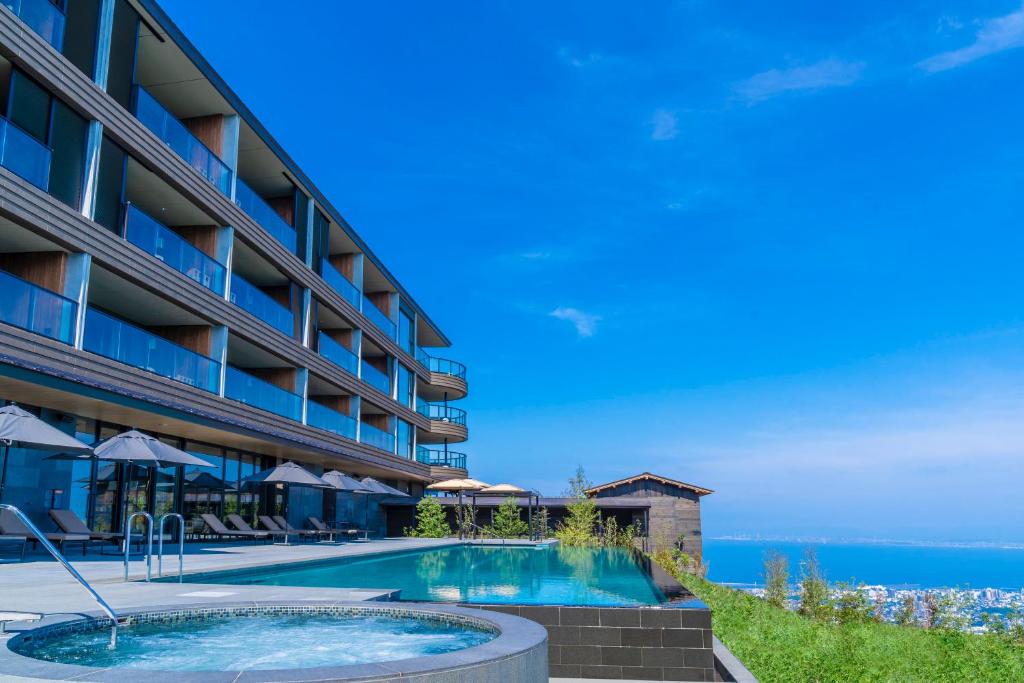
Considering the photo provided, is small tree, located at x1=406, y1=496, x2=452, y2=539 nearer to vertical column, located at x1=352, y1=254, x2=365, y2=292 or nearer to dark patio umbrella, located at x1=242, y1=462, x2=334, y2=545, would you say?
vertical column, located at x1=352, y1=254, x2=365, y2=292

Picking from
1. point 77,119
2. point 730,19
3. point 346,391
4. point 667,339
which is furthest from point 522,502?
point 667,339

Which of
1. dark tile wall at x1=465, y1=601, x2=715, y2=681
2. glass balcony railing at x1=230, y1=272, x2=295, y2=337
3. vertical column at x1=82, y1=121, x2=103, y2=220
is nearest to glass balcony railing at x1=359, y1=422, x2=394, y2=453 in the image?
glass balcony railing at x1=230, y1=272, x2=295, y2=337

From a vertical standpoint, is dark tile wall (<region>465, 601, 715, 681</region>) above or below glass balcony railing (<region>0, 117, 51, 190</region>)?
below

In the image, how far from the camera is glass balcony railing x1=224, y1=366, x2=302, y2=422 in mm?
21594

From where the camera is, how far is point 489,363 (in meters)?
102

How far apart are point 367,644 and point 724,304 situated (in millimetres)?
71473

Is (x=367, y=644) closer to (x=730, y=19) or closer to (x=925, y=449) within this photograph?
(x=730, y=19)

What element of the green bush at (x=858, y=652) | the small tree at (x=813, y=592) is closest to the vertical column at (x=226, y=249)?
the green bush at (x=858, y=652)

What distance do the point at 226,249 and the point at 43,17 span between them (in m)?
7.69

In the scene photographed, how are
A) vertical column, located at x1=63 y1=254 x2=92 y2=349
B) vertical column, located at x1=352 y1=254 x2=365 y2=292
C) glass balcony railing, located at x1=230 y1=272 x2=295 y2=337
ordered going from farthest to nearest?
vertical column, located at x1=352 y1=254 x2=365 y2=292
glass balcony railing, located at x1=230 y1=272 x2=295 y2=337
vertical column, located at x1=63 y1=254 x2=92 y2=349

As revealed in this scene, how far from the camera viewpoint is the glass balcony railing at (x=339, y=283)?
95.6ft

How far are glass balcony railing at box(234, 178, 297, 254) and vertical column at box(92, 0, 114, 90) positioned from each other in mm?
5692

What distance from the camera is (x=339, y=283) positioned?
3061 cm

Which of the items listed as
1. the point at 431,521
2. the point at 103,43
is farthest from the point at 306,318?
A: the point at 103,43
